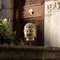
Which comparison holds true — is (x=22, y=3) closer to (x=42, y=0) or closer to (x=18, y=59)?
(x=42, y=0)

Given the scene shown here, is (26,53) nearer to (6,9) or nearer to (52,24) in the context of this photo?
(52,24)

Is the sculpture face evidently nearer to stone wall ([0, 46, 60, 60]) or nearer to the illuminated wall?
the illuminated wall

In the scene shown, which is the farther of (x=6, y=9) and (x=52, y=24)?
(x=6, y=9)

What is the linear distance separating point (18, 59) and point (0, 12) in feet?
13.3

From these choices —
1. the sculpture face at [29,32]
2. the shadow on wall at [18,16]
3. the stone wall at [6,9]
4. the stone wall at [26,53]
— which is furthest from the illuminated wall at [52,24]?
Result: the stone wall at [26,53]

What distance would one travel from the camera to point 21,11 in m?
6.91

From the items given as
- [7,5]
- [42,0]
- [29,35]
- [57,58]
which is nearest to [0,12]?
[7,5]

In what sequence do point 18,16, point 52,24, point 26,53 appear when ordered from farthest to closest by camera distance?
point 18,16 < point 52,24 < point 26,53

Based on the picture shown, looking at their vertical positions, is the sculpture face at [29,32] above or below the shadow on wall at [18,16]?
below

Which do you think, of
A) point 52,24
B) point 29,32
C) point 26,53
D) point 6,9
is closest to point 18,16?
point 6,9

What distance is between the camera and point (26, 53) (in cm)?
308

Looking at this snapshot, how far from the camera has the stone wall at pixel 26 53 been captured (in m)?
3.01

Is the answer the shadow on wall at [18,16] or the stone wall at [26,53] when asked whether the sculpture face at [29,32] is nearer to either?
the shadow on wall at [18,16]

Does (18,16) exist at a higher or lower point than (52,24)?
higher
